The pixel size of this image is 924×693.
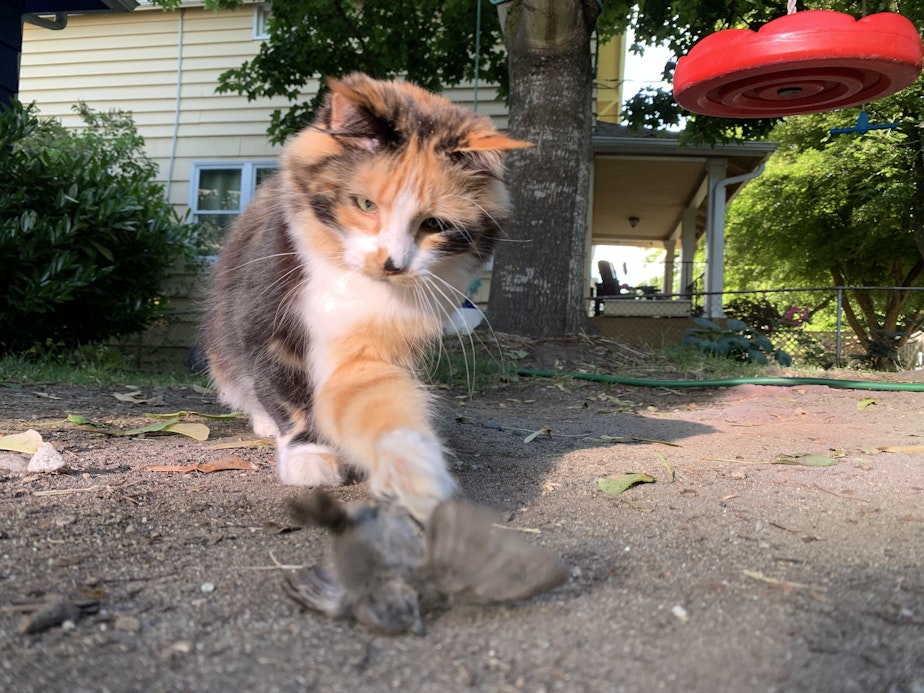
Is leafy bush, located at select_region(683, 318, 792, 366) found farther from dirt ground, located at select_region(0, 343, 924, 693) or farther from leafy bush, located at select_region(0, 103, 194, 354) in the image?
leafy bush, located at select_region(0, 103, 194, 354)

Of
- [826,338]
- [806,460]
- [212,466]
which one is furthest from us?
[826,338]

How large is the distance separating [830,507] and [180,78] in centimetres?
1268

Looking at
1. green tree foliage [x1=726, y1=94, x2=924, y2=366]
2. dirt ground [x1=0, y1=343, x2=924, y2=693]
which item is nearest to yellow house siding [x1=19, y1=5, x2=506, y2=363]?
dirt ground [x1=0, y1=343, x2=924, y2=693]

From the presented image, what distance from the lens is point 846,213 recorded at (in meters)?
19.8

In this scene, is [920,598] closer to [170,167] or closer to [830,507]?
[830,507]

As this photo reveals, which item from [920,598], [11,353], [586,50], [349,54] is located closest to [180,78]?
[349,54]

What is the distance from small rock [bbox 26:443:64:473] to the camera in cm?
227

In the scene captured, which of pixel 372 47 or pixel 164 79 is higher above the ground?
pixel 164 79

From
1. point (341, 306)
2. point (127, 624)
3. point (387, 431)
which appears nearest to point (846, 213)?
point (341, 306)

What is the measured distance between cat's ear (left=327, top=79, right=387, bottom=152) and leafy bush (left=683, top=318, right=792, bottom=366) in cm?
553

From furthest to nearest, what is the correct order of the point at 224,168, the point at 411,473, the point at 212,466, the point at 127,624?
1. the point at 224,168
2. the point at 212,466
3. the point at 411,473
4. the point at 127,624

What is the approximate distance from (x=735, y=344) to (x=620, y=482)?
5.52 meters

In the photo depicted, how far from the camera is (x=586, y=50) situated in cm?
645

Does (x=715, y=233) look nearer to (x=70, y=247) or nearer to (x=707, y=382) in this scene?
(x=707, y=382)
